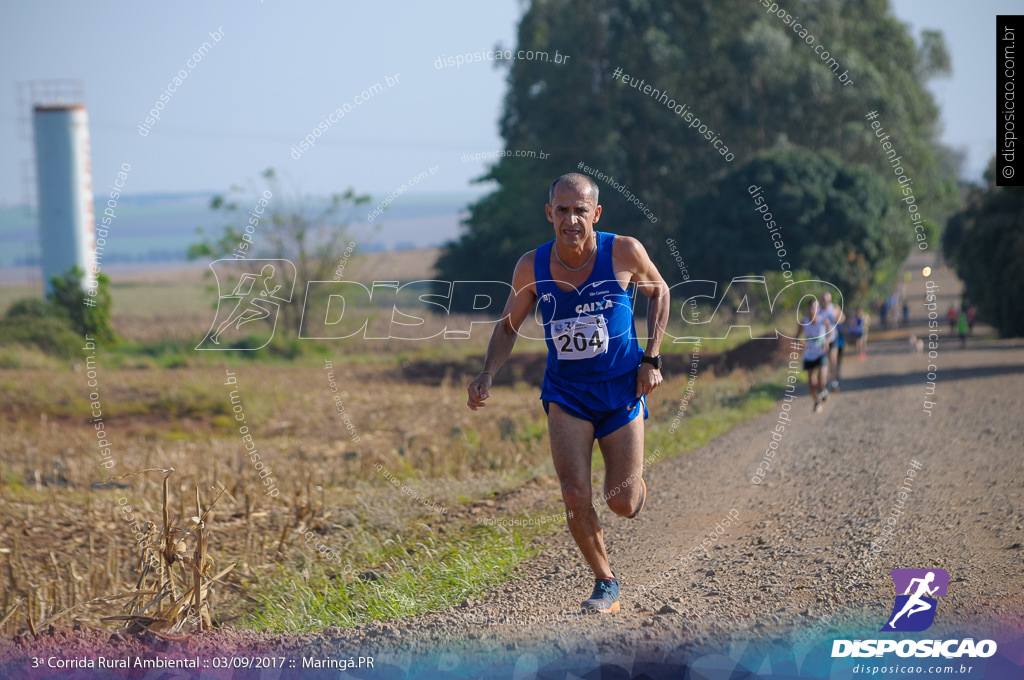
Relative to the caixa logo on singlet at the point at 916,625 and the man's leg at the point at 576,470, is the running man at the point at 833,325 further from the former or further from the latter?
the man's leg at the point at 576,470

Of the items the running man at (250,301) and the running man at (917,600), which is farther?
the running man at (250,301)

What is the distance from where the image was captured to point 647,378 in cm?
474

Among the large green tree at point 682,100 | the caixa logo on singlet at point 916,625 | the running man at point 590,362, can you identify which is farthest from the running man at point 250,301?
the caixa logo on singlet at point 916,625

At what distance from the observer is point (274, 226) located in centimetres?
2778

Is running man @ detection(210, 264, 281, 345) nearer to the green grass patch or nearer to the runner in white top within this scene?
the runner in white top

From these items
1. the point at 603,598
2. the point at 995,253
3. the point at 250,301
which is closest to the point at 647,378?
the point at 603,598

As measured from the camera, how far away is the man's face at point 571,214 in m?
4.69

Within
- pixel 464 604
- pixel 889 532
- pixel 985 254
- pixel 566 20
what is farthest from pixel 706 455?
pixel 566 20

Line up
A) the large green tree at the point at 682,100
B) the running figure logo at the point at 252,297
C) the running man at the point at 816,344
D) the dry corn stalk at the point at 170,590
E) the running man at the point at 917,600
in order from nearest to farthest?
1. the running man at the point at 917,600
2. the dry corn stalk at the point at 170,590
3. the running man at the point at 816,344
4. the running figure logo at the point at 252,297
5. the large green tree at the point at 682,100

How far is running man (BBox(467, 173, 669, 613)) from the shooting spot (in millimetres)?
4746

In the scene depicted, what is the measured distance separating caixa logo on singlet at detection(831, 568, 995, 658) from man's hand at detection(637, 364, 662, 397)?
4.69 feet

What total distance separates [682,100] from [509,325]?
29.7 metres

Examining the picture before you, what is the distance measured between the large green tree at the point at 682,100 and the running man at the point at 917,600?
26033 mm

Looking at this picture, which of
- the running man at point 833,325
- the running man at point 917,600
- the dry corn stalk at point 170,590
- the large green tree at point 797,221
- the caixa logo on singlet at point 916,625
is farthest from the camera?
the large green tree at point 797,221
